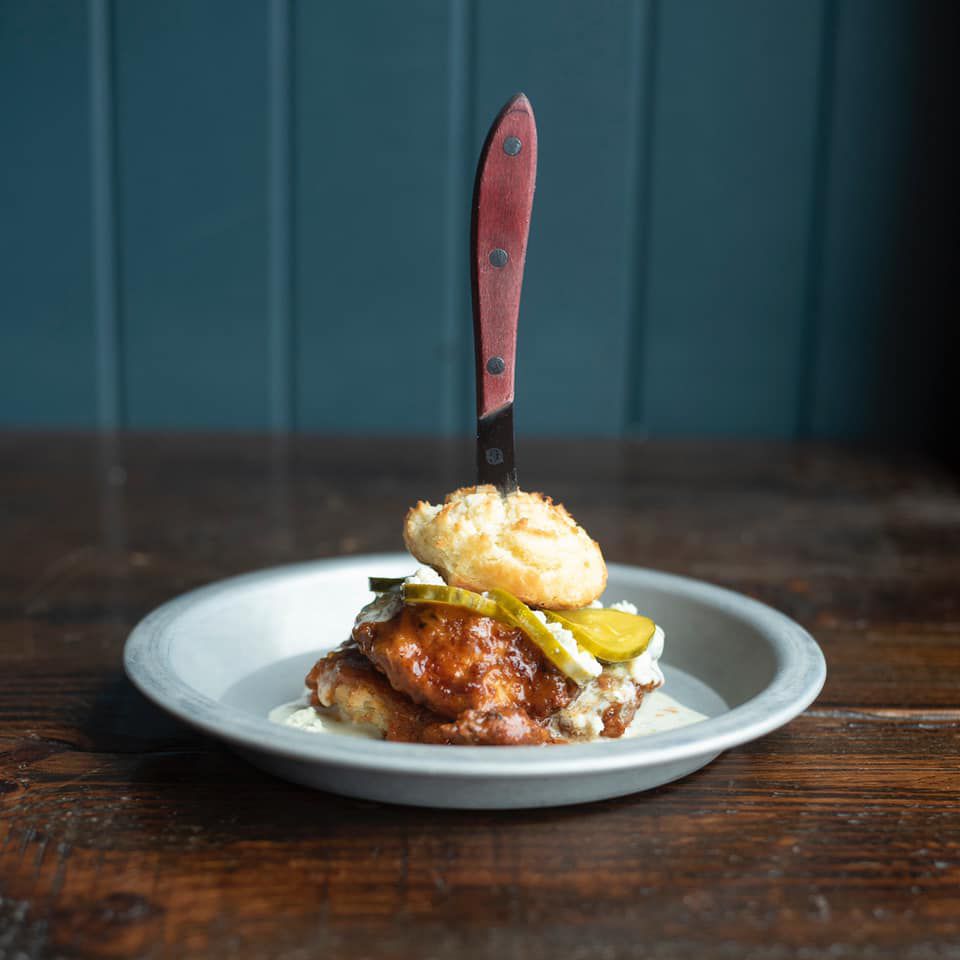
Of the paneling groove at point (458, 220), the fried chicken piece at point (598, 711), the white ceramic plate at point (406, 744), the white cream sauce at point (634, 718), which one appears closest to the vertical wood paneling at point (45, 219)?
the paneling groove at point (458, 220)

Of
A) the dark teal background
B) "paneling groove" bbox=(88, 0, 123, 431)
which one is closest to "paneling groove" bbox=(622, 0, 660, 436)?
the dark teal background

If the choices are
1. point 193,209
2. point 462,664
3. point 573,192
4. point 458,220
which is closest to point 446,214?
point 458,220

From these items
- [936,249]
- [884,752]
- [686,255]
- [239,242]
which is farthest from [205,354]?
[884,752]

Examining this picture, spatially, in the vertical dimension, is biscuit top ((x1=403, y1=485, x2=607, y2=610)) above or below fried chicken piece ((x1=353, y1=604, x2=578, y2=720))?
above

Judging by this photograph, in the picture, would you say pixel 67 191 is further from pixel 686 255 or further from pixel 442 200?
pixel 686 255

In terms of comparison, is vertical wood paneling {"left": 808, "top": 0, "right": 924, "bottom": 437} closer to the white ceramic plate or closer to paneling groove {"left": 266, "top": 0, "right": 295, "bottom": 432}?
paneling groove {"left": 266, "top": 0, "right": 295, "bottom": 432}
